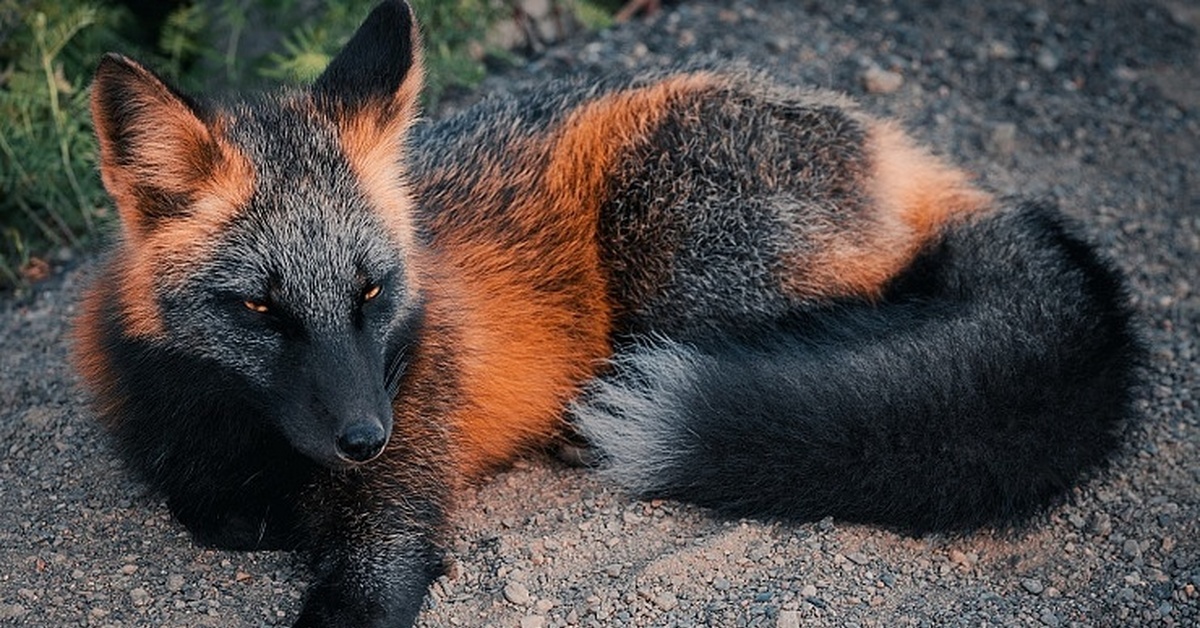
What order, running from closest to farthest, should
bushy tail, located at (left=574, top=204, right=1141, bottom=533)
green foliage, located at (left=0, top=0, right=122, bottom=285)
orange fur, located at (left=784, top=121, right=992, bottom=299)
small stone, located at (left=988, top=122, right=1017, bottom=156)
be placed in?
bushy tail, located at (left=574, top=204, right=1141, bottom=533)
orange fur, located at (left=784, top=121, right=992, bottom=299)
green foliage, located at (left=0, top=0, right=122, bottom=285)
small stone, located at (left=988, top=122, right=1017, bottom=156)

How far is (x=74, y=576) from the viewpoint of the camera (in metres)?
4.95

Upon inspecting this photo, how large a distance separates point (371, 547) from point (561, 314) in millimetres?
1509

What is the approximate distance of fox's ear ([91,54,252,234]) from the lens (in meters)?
4.30

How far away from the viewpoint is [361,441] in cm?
434

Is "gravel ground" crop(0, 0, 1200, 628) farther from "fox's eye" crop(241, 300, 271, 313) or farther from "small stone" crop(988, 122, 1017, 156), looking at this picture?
"fox's eye" crop(241, 300, 271, 313)

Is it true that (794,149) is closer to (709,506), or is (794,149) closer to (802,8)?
(709,506)

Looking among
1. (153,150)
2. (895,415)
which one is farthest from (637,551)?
(153,150)

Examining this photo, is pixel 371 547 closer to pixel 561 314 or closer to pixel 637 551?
pixel 637 551

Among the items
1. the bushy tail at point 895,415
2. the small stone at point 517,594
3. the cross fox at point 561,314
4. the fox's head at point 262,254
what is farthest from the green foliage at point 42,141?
the small stone at point 517,594

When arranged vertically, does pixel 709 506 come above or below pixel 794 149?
below

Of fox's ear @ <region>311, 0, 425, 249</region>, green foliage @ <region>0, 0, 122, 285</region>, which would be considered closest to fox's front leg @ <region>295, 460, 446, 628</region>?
fox's ear @ <region>311, 0, 425, 249</region>

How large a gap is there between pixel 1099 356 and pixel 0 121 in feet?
18.9

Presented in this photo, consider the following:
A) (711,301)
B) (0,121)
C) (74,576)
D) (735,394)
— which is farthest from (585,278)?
(0,121)

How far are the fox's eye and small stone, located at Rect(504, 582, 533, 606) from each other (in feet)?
4.65
